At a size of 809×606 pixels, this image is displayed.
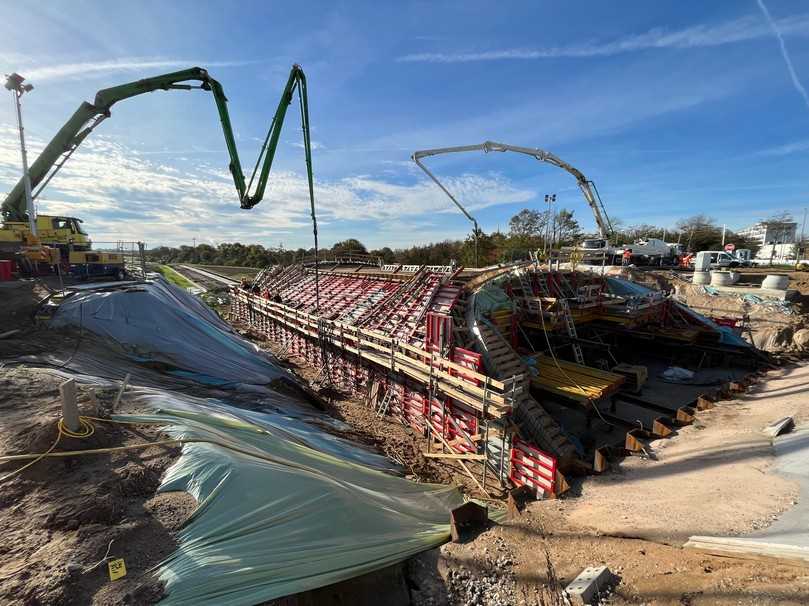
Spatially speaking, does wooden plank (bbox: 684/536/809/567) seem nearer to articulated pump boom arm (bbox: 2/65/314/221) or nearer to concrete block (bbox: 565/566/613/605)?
concrete block (bbox: 565/566/613/605)

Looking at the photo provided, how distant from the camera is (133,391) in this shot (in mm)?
6590

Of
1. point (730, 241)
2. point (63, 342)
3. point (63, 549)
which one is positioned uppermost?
point (730, 241)

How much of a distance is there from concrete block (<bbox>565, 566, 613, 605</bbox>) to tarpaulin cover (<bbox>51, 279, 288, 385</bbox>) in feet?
29.9

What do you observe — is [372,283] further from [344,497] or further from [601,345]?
[344,497]

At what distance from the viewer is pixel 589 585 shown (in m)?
4.12

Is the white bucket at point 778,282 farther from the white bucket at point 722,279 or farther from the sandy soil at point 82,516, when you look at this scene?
the sandy soil at point 82,516

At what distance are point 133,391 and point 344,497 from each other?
4820mm

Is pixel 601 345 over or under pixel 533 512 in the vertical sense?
over

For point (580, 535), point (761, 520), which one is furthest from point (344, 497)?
point (761, 520)

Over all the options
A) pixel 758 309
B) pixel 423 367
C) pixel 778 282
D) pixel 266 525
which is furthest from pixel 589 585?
pixel 778 282

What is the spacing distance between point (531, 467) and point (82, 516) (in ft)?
26.4

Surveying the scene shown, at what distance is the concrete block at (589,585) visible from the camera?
4.06m

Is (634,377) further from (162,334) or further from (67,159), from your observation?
(67,159)

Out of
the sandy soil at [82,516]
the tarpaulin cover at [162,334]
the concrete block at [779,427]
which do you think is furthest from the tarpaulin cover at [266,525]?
the concrete block at [779,427]
